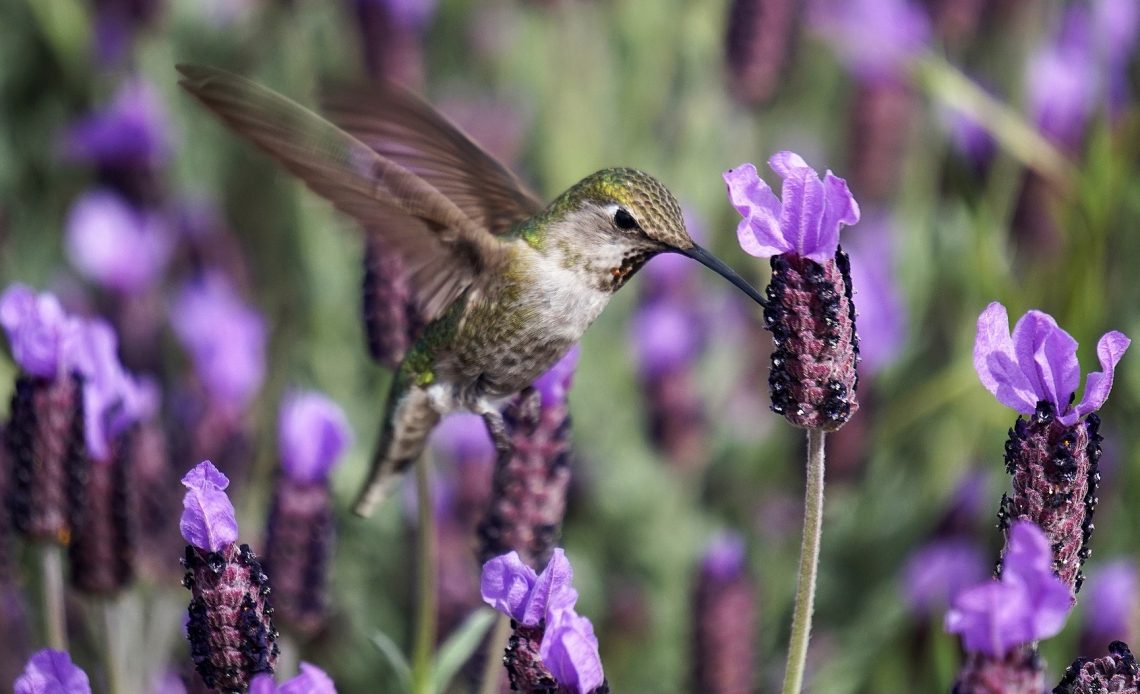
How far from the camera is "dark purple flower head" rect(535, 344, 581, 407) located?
187 centimetres

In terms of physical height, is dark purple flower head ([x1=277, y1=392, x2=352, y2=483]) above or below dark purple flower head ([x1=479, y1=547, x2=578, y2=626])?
above

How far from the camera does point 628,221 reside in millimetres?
1646

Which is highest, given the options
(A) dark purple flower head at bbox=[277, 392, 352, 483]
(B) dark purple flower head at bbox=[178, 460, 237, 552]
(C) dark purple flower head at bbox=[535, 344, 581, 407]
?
(A) dark purple flower head at bbox=[277, 392, 352, 483]

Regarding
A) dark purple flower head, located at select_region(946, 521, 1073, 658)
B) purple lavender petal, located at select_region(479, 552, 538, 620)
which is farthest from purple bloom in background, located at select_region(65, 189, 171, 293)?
dark purple flower head, located at select_region(946, 521, 1073, 658)

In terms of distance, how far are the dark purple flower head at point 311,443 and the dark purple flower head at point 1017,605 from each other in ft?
4.02

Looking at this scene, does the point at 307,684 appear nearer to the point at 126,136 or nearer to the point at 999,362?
the point at 999,362

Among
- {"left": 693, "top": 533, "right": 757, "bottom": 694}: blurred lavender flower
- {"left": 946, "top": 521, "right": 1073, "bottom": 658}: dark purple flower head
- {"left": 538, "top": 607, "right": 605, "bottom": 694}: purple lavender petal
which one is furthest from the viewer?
{"left": 693, "top": 533, "right": 757, "bottom": 694}: blurred lavender flower

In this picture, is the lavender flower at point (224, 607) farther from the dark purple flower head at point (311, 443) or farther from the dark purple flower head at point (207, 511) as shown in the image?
the dark purple flower head at point (311, 443)

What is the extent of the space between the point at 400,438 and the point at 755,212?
0.73 m

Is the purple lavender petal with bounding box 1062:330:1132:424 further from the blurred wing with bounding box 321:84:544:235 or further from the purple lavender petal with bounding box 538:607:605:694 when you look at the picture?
the blurred wing with bounding box 321:84:544:235

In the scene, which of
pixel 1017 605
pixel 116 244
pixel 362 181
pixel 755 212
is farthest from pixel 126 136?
pixel 1017 605

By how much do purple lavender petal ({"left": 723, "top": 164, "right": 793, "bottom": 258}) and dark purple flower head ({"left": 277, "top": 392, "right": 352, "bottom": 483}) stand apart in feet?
3.23

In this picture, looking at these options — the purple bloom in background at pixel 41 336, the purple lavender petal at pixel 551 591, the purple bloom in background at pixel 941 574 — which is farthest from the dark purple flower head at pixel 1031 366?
the purple bloom in background at pixel 941 574

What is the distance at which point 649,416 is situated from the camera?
3.12 m
